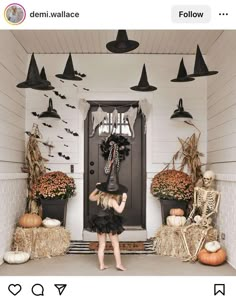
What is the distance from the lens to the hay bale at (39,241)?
489 cm

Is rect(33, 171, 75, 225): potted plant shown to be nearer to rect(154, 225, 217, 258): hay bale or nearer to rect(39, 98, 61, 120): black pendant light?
rect(39, 98, 61, 120): black pendant light

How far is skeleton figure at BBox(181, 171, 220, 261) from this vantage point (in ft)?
15.6

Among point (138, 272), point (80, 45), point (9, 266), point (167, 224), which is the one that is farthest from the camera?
point (80, 45)

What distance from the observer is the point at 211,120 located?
5812 mm

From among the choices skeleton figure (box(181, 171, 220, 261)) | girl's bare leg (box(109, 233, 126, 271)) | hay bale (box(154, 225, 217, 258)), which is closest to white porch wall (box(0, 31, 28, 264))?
girl's bare leg (box(109, 233, 126, 271))

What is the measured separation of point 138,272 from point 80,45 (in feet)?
10.8

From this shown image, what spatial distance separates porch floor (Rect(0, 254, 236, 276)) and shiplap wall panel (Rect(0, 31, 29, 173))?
118cm

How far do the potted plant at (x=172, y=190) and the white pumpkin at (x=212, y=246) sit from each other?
93cm

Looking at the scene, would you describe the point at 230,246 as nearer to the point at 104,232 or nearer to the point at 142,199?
the point at 104,232

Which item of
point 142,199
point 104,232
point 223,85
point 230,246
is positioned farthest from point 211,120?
point 104,232

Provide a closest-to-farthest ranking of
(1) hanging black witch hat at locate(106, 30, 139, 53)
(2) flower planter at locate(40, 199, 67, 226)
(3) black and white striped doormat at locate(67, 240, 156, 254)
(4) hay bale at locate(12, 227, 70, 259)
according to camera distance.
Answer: (1) hanging black witch hat at locate(106, 30, 139, 53) → (4) hay bale at locate(12, 227, 70, 259) → (3) black and white striped doormat at locate(67, 240, 156, 254) → (2) flower planter at locate(40, 199, 67, 226)

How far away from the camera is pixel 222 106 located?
17.1 ft

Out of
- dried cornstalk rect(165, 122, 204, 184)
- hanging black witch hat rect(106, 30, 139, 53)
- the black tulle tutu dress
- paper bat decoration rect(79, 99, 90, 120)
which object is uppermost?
hanging black witch hat rect(106, 30, 139, 53)

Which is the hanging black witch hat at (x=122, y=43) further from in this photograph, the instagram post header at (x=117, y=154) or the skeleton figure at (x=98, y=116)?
the skeleton figure at (x=98, y=116)
